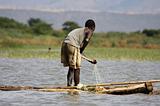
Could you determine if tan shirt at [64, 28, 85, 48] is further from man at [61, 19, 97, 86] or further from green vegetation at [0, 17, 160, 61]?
green vegetation at [0, 17, 160, 61]

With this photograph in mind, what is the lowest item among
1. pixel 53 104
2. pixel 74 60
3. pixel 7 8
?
pixel 53 104

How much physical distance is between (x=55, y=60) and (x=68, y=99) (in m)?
15.1

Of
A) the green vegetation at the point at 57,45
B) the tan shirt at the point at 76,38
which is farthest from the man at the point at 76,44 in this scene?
the green vegetation at the point at 57,45

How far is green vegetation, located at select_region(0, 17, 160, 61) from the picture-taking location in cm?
3409

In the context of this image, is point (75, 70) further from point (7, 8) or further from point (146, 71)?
point (7, 8)

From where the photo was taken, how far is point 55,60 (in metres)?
30.2

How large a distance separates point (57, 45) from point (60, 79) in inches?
1128

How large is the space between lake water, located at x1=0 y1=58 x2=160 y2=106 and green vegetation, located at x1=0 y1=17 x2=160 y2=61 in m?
4.15

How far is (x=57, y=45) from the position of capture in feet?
160

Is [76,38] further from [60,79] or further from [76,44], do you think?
[60,79]

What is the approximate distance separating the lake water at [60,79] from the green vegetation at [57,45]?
415 centimetres

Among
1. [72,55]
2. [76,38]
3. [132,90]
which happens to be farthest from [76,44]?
[132,90]

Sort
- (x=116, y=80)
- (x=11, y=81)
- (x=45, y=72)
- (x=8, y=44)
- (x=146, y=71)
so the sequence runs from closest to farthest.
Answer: (x=11, y=81) < (x=116, y=80) < (x=45, y=72) < (x=146, y=71) < (x=8, y=44)

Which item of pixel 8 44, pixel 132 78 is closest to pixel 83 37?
pixel 132 78
